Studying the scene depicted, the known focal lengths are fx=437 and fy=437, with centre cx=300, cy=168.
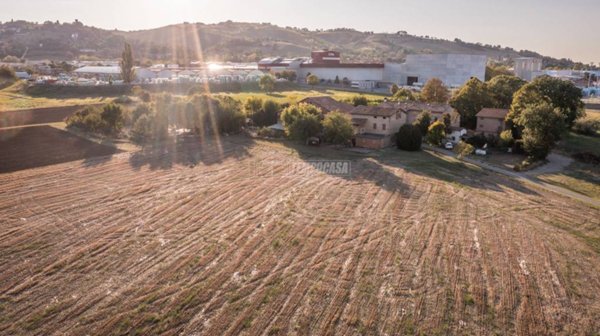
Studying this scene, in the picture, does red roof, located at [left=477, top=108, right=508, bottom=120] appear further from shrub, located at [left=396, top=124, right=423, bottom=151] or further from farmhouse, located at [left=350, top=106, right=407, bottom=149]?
shrub, located at [left=396, top=124, right=423, bottom=151]

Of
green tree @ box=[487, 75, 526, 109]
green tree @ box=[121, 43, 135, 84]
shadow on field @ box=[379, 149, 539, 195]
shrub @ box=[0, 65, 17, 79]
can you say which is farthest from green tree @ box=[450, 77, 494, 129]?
shrub @ box=[0, 65, 17, 79]

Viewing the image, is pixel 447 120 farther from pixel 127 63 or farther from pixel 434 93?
pixel 127 63

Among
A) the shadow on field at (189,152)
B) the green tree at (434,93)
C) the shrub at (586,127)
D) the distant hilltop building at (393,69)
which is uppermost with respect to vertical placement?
the distant hilltop building at (393,69)

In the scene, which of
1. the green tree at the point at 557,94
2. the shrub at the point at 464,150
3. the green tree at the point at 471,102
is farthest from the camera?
the green tree at the point at 471,102

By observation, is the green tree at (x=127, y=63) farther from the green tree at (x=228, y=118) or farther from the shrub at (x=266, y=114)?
the green tree at (x=228, y=118)

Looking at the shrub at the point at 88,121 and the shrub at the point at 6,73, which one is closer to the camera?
the shrub at the point at 88,121

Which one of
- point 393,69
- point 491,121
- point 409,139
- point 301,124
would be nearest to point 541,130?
point 409,139

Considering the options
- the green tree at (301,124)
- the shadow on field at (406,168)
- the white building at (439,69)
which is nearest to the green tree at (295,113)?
the green tree at (301,124)
